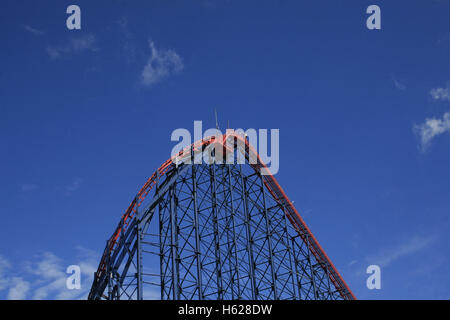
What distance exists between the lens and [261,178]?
19766mm

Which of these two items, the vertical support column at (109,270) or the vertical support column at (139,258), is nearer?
the vertical support column at (139,258)

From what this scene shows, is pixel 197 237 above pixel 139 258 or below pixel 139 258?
above

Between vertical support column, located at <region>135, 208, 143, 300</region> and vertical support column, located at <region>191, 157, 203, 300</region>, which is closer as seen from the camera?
vertical support column, located at <region>135, 208, 143, 300</region>

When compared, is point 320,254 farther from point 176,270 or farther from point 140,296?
point 140,296

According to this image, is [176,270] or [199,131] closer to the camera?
[176,270]

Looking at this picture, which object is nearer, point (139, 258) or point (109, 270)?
point (139, 258)

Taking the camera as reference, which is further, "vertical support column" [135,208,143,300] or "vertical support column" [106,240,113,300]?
"vertical support column" [106,240,113,300]

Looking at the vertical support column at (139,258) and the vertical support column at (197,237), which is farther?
the vertical support column at (197,237)

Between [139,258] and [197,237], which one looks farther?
[197,237]
